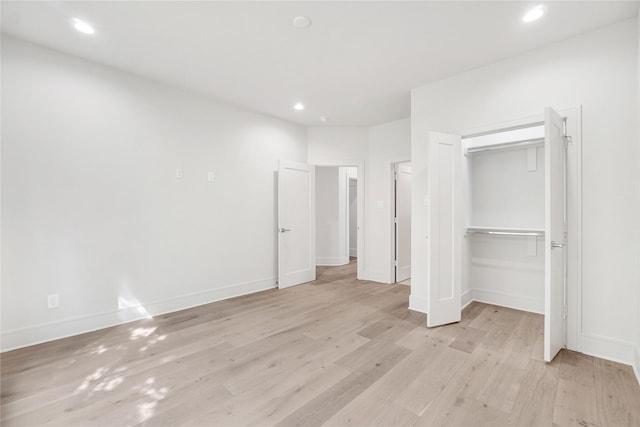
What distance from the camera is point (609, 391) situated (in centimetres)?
197

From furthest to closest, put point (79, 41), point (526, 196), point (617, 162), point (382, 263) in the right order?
1. point (382, 263)
2. point (526, 196)
3. point (79, 41)
4. point (617, 162)

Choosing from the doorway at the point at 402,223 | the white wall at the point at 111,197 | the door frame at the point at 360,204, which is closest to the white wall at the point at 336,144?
the door frame at the point at 360,204

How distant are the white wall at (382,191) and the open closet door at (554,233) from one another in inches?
95.9

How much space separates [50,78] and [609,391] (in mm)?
5397

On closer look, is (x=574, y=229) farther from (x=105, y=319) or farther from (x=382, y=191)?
(x=105, y=319)

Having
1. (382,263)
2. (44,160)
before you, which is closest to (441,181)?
(382,263)

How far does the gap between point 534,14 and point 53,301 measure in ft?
16.5

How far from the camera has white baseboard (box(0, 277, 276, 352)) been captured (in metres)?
2.62

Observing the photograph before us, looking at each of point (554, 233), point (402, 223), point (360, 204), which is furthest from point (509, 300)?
point (360, 204)

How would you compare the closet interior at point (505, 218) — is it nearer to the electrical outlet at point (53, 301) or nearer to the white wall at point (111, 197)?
the white wall at point (111, 197)

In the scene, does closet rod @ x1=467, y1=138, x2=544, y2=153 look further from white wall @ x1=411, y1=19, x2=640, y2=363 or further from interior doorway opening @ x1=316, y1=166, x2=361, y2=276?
interior doorway opening @ x1=316, y1=166, x2=361, y2=276

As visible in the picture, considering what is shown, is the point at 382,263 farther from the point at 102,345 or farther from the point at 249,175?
the point at 102,345

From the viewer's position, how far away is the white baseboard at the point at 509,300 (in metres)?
3.43

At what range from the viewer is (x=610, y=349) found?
240cm
